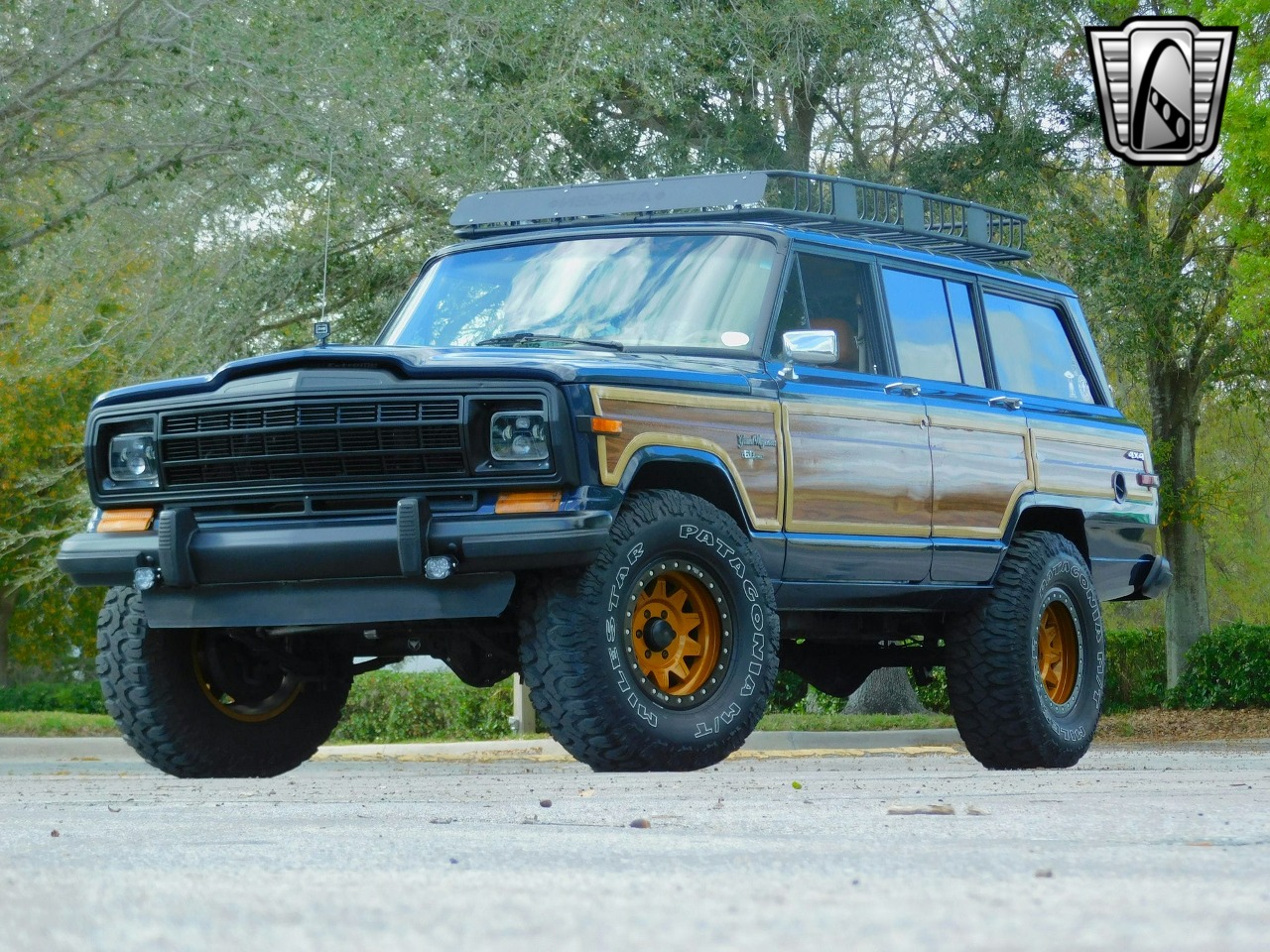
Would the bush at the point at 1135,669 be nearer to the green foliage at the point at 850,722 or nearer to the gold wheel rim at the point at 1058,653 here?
the green foliage at the point at 850,722

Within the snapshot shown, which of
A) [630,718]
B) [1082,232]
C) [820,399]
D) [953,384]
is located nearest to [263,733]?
[630,718]

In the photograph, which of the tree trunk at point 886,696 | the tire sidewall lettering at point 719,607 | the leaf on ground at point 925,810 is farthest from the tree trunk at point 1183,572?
the leaf on ground at point 925,810

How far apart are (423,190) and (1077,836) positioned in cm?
1397

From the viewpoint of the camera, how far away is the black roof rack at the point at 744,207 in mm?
8320

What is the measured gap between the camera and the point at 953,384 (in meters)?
8.93

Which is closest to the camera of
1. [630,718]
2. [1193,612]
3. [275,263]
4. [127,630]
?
[630,718]

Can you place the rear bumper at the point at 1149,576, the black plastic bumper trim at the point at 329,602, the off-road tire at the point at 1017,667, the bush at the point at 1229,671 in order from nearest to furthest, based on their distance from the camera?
the black plastic bumper trim at the point at 329,602 < the off-road tire at the point at 1017,667 < the rear bumper at the point at 1149,576 < the bush at the point at 1229,671

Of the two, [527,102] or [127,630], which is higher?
[527,102]

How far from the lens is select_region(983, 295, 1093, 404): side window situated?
31.5 feet

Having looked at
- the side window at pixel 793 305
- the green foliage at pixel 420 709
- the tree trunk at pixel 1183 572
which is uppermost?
the side window at pixel 793 305

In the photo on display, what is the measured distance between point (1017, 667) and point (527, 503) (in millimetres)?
3259

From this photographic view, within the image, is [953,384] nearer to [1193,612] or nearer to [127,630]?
[127,630]

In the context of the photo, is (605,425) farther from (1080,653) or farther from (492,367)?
(1080,653)

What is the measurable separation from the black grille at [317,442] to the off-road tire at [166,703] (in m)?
0.77
